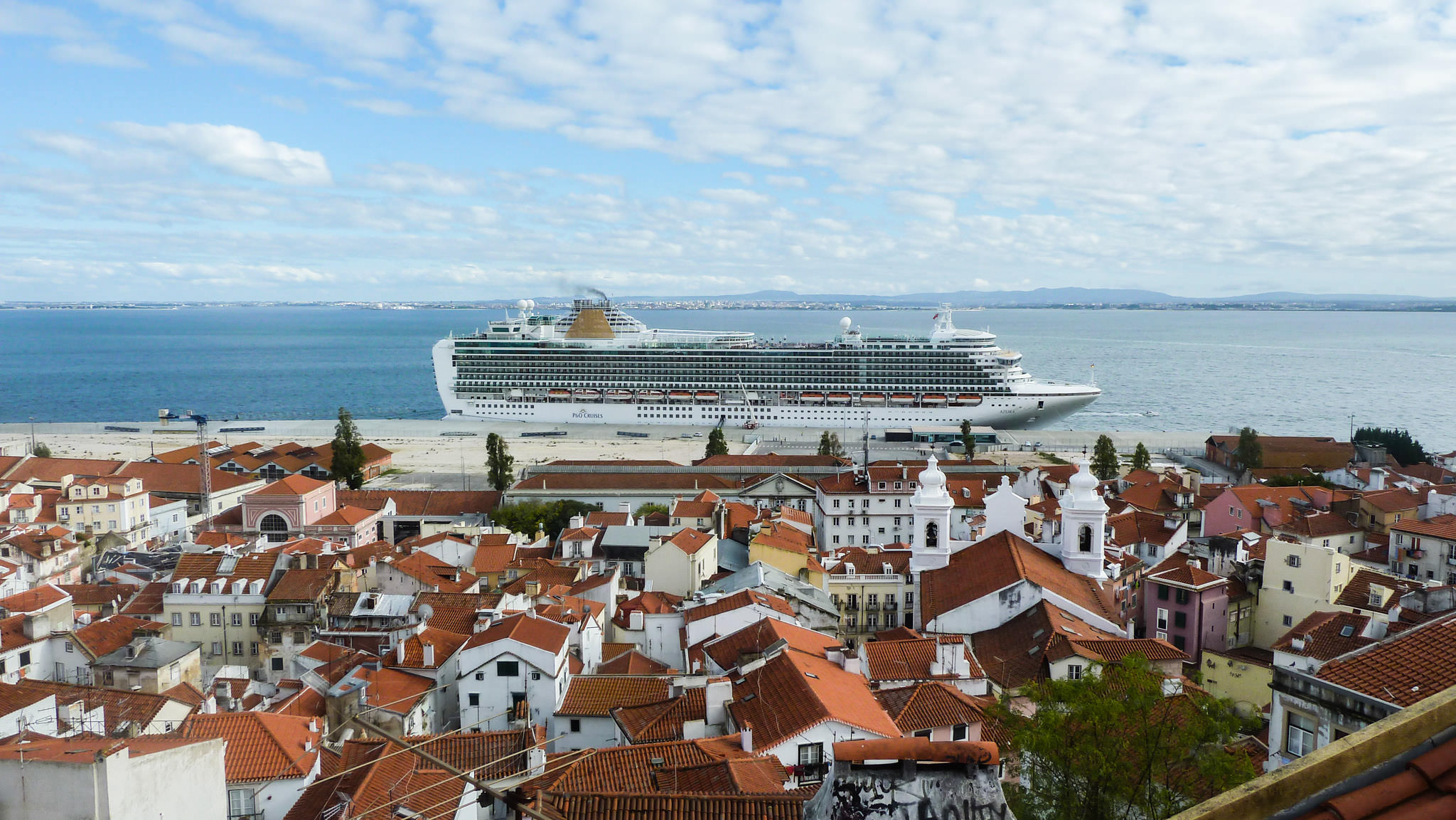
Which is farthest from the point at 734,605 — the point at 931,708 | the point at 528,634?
the point at 931,708

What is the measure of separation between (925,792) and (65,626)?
2780cm

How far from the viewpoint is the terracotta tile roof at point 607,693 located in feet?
69.1

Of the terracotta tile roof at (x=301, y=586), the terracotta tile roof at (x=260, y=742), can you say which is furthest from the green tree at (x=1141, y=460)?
the terracotta tile roof at (x=260, y=742)

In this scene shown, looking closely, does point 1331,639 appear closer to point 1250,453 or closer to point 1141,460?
point 1141,460

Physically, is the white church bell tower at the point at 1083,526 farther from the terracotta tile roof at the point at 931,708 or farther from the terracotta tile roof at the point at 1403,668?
the terracotta tile roof at the point at 1403,668

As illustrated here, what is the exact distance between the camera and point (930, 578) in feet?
98.8

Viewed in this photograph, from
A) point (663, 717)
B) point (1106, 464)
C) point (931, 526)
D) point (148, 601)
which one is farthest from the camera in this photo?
point (1106, 464)

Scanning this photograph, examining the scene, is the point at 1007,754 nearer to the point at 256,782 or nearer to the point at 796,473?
the point at 256,782

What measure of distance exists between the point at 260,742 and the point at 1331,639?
2112 centimetres

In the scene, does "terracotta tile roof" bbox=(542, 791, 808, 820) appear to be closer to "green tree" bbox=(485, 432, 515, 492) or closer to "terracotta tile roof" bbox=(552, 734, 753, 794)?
"terracotta tile roof" bbox=(552, 734, 753, 794)

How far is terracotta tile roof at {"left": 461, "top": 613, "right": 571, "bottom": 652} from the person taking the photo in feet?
70.8

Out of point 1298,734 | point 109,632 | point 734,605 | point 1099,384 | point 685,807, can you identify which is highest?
point 1298,734

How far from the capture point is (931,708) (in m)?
18.9

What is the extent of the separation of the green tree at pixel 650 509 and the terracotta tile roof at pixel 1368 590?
26032mm
